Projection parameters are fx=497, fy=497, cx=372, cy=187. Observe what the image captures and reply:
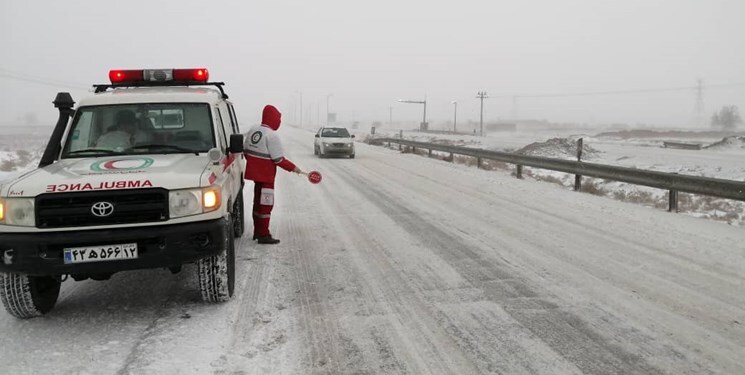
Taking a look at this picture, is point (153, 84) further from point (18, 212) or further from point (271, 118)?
point (18, 212)

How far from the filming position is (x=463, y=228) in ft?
25.0

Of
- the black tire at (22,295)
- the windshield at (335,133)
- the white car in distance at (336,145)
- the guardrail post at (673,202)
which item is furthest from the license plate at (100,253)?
the windshield at (335,133)

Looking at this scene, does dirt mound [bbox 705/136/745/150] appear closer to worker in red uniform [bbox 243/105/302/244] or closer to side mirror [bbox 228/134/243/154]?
worker in red uniform [bbox 243/105/302/244]

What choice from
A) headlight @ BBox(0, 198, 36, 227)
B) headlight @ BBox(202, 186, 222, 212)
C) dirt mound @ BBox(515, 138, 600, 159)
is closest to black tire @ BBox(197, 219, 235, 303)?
headlight @ BBox(202, 186, 222, 212)

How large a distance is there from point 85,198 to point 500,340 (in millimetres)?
3352

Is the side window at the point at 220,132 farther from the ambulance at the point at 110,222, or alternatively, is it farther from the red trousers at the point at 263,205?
the red trousers at the point at 263,205

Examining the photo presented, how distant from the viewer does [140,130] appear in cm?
517

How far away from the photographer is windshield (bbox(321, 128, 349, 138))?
2356 cm

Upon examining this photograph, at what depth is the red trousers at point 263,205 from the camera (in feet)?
21.7

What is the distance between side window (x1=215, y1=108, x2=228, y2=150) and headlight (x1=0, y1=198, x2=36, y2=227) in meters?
1.91

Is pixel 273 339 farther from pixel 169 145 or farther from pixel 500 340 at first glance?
pixel 169 145

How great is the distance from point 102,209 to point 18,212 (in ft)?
2.04

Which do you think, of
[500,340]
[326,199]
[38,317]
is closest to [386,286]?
[500,340]

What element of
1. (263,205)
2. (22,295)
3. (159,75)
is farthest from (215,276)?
(159,75)
